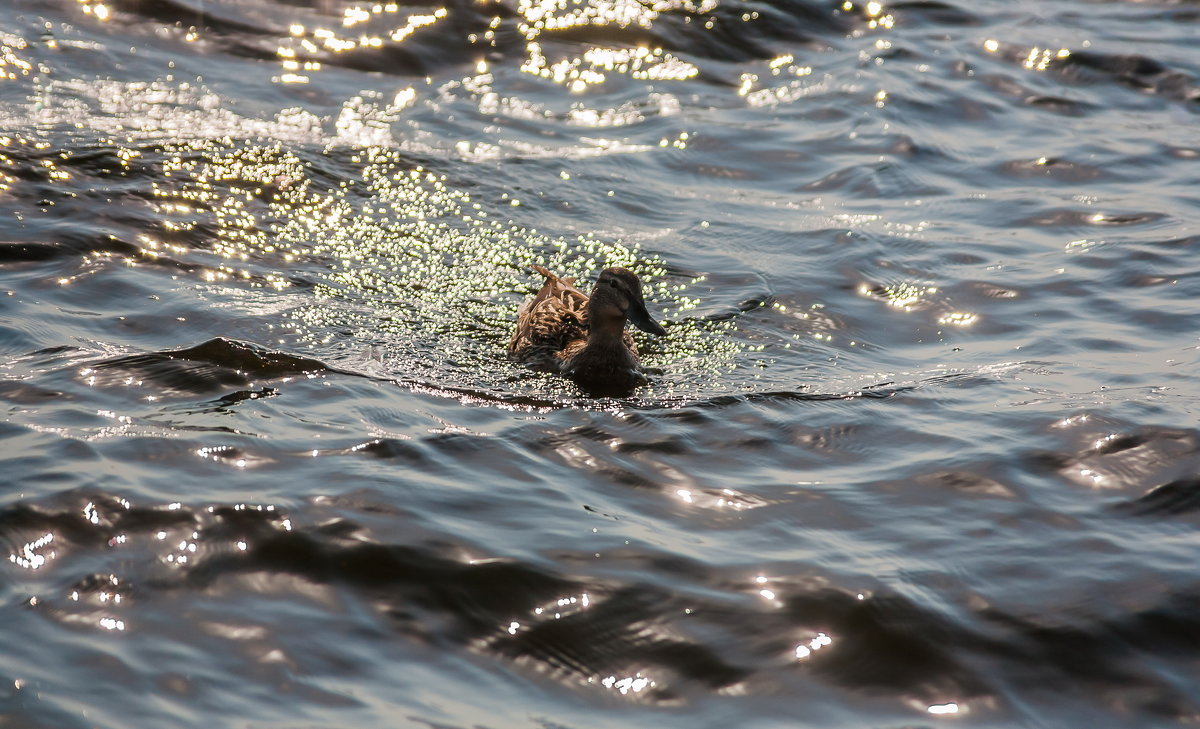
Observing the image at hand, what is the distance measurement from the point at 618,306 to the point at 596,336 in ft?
0.88

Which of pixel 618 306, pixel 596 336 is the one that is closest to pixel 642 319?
pixel 618 306

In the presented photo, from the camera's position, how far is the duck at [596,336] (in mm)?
8031

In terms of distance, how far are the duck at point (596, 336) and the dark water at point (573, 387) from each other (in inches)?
9.5

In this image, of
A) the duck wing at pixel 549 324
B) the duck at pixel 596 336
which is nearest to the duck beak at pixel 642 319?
the duck at pixel 596 336

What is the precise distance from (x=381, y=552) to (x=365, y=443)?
111cm

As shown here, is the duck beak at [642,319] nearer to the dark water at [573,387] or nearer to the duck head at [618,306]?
the duck head at [618,306]

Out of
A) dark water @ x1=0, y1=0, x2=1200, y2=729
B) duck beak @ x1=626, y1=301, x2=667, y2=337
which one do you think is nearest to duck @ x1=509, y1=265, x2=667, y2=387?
duck beak @ x1=626, y1=301, x2=667, y2=337

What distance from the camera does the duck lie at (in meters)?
8.03

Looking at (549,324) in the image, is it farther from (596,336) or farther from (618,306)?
(618,306)

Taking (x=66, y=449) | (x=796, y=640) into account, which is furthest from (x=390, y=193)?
(x=796, y=640)

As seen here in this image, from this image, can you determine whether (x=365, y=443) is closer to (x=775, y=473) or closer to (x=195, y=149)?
(x=775, y=473)

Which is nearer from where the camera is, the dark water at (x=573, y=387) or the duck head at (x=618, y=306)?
the dark water at (x=573, y=387)

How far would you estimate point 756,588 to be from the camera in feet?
17.0

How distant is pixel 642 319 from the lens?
319 inches
